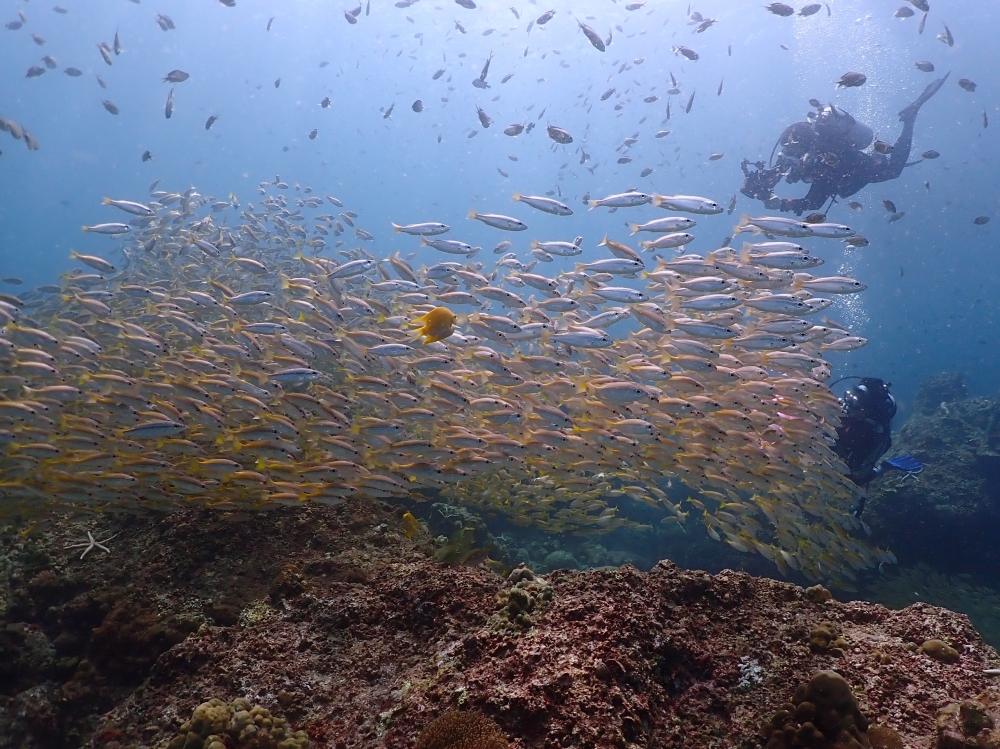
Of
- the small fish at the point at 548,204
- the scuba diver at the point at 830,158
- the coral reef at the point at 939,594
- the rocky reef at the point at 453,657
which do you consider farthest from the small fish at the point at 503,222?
the scuba diver at the point at 830,158

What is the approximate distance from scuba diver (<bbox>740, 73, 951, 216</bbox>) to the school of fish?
24.7 feet

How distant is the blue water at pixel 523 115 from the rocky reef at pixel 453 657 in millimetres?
20440

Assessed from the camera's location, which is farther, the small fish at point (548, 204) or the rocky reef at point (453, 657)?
the small fish at point (548, 204)

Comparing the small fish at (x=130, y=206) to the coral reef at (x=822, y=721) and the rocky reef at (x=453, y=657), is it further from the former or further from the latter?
the coral reef at (x=822, y=721)

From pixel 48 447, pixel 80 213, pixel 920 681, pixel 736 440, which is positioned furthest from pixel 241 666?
pixel 80 213

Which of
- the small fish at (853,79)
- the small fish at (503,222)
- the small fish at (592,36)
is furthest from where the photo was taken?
the small fish at (592,36)

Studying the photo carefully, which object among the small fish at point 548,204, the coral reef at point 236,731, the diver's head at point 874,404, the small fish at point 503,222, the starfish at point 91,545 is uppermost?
the small fish at point 548,204

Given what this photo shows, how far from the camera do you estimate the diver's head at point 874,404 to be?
29.6ft

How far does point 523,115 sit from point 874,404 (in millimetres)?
108210

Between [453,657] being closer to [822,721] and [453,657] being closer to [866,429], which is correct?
[822,721]

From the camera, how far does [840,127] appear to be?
1319cm

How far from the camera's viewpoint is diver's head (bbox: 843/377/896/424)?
9008mm

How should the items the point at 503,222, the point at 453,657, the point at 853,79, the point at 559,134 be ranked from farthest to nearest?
the point at 853,79 < the point at 559,134 < the point at 503,222 < the point at 453,657

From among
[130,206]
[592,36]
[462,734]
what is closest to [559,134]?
[592,36]
